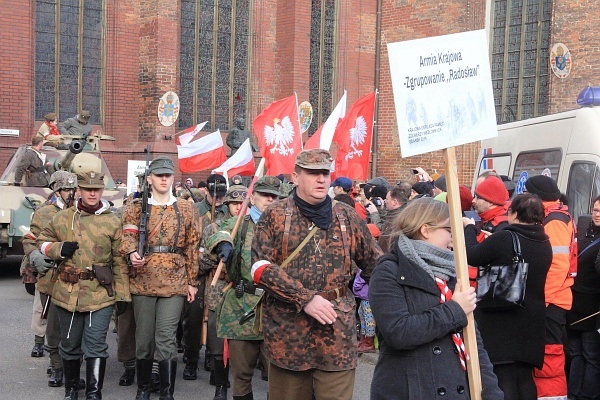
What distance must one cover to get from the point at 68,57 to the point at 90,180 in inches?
640

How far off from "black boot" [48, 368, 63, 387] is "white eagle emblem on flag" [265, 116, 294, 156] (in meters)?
3.53

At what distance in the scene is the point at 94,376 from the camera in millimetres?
7059

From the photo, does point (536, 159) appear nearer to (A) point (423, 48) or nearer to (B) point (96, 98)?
(A) point (423, 48)

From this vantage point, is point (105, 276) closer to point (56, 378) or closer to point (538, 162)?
point (56, 378)

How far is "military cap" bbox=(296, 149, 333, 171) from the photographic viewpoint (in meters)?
4.86

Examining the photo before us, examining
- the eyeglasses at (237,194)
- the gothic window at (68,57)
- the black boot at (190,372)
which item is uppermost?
the gothic window at (68,57)

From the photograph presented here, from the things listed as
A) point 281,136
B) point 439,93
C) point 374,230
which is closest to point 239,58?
point 281,136

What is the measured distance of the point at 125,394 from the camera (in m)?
7.70

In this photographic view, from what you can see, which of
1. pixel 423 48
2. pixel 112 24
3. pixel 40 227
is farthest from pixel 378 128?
pixel 423 48

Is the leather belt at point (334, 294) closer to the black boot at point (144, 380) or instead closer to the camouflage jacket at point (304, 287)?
the camouflage jacket at point (304, 287)

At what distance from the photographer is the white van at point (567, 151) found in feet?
29.0

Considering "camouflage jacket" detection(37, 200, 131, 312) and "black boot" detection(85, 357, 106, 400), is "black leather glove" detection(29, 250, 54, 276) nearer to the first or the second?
"camouflage jacket" detection(37, 200, 131, 312)

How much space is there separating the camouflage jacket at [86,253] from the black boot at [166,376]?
2.10 feet

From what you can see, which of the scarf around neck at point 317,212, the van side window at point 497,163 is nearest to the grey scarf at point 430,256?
the scarf around neck at point 317,212
